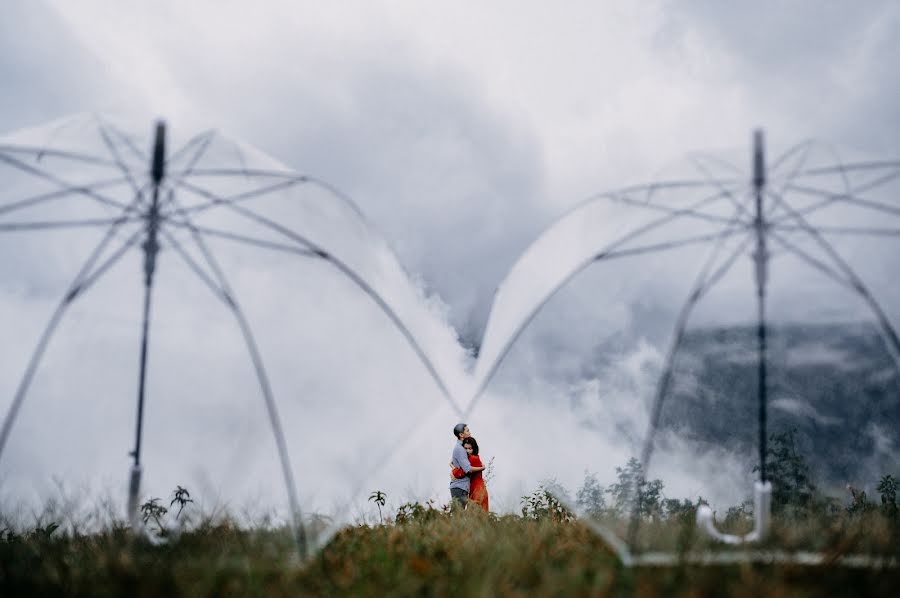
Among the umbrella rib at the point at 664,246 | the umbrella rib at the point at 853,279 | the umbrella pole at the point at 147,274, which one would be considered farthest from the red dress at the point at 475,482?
the umbrella rib at the point at 853,279

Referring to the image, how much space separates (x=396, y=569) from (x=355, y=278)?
2089mm

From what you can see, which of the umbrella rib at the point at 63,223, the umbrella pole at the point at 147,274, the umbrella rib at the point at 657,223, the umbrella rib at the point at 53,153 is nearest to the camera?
the umbrella pole at the point at 147,274

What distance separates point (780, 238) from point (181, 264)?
4.30 metres

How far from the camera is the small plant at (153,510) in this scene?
21.1 feet

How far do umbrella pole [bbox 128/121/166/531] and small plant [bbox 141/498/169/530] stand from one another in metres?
1.79

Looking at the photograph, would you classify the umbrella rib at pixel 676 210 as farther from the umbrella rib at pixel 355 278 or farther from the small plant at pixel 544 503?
the small plant at pixel 544 503

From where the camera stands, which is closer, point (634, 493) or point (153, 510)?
point (153, 510)

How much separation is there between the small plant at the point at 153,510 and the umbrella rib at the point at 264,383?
7.15ft

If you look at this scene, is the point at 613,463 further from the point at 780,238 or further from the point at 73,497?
the point at 73,497

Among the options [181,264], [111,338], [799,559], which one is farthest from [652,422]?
[111,338]

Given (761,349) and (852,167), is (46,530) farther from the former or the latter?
(852,167)

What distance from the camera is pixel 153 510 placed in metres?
6.52

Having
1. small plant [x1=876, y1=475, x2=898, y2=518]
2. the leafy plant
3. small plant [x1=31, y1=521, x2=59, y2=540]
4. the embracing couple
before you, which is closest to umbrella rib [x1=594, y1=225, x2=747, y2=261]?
the leafy plant

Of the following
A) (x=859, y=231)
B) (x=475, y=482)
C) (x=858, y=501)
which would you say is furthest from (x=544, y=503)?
(x=859, y=231)
